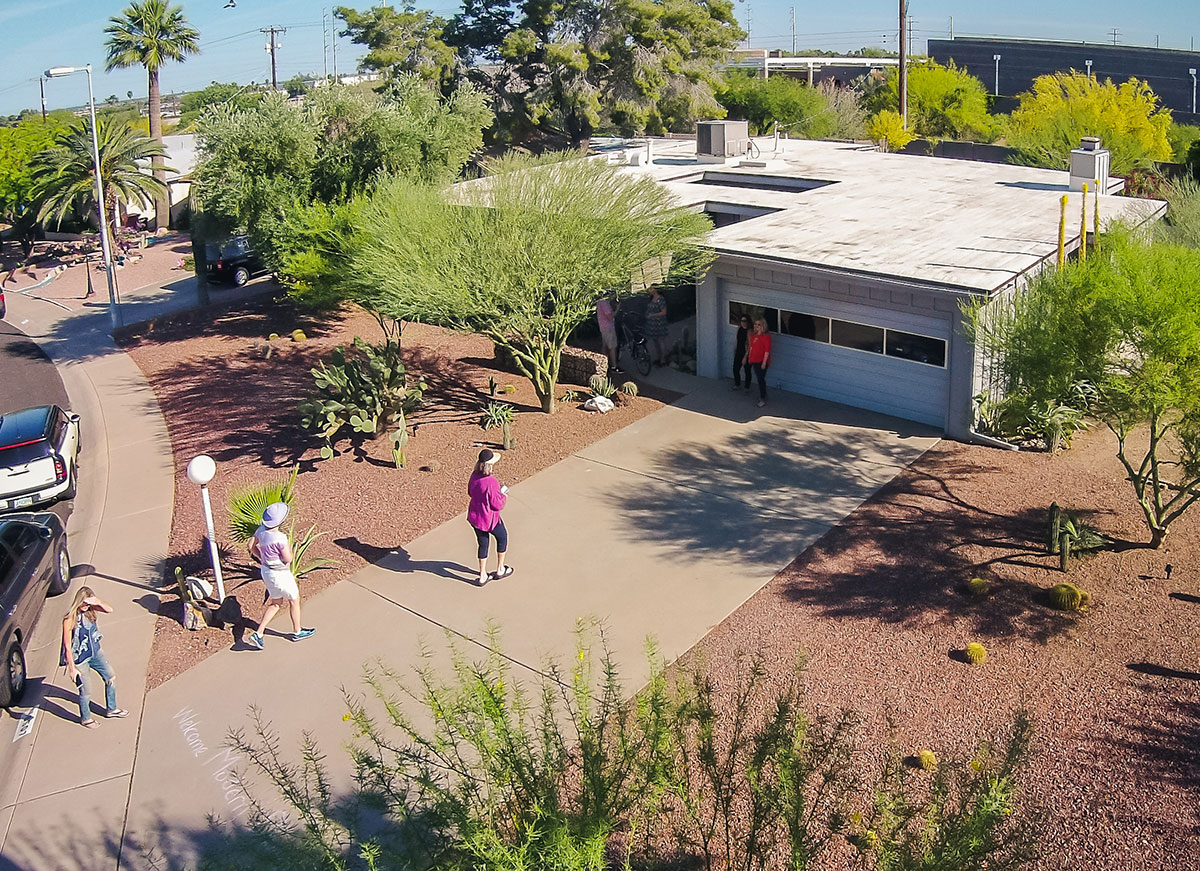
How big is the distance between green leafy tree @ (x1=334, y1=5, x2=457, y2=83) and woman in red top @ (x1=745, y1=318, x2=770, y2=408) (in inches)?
806

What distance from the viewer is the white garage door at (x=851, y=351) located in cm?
1498

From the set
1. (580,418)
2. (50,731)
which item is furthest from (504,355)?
(50,731)

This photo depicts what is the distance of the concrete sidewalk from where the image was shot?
827cm

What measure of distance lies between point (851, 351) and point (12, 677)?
37.4 feet

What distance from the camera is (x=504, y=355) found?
18.8 meters

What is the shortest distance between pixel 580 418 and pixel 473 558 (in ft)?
14.9

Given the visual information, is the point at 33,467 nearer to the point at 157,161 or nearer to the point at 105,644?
the point at 105,644

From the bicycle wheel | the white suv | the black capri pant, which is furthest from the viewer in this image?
the bicycle wheel

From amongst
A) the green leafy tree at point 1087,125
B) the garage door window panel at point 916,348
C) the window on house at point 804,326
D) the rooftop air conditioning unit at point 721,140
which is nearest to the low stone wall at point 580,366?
the window on house at point 804,326

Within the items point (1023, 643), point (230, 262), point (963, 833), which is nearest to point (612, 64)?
point (230, 262)

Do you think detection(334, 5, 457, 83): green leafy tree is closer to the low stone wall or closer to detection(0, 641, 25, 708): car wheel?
the low stone wall

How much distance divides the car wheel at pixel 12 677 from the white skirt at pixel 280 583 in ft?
7.61

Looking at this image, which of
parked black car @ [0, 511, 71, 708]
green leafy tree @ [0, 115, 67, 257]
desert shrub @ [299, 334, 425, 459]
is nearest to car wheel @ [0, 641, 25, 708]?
parked black car @ [0, 511, 71, 708]

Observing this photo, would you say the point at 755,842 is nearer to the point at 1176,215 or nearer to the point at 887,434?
the point at 887,434
